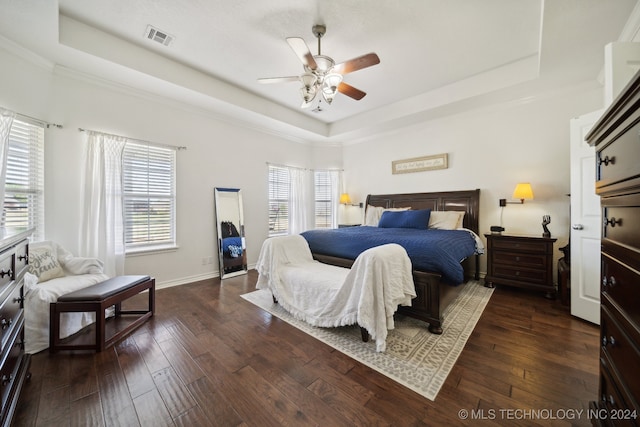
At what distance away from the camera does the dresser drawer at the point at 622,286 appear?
2.60ft

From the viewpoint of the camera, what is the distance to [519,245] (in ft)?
10.6

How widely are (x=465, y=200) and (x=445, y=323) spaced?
7.96 feet

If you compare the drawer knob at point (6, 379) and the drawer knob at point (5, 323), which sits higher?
the drawer knob at point (5, 323)

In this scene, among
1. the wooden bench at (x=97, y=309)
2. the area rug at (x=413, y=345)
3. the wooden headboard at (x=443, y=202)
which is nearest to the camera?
the area rug at (x=413, y=345)

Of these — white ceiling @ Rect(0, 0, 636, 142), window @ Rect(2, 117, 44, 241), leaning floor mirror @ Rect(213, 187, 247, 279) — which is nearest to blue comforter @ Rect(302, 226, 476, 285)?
leaning floor mirror @ Rect(213, 187, 247, 279)

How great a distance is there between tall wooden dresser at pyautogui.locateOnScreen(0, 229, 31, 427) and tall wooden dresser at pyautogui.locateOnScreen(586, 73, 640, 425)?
2.49 m

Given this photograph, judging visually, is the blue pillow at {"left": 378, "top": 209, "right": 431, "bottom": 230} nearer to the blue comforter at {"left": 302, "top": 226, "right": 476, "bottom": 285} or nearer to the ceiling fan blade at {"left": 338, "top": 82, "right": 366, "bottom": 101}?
the blue comforter at {"left": 302, "top": 226, "right": 476, "bottom": 285}

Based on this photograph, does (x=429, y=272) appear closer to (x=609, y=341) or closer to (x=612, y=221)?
(x=609, y=341)

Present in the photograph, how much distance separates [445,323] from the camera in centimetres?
241

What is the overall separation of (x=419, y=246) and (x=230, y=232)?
3.23m

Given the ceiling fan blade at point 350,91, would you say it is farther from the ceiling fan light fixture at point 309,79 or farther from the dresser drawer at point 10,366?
the dresser drawer at point 10,366

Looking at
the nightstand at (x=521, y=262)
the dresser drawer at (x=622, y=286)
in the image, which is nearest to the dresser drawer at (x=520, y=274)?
the nightstand at (x=521, y=262)

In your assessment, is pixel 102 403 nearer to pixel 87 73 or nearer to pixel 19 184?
pixel 19 184

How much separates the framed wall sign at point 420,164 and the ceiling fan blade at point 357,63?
2.73 metres
